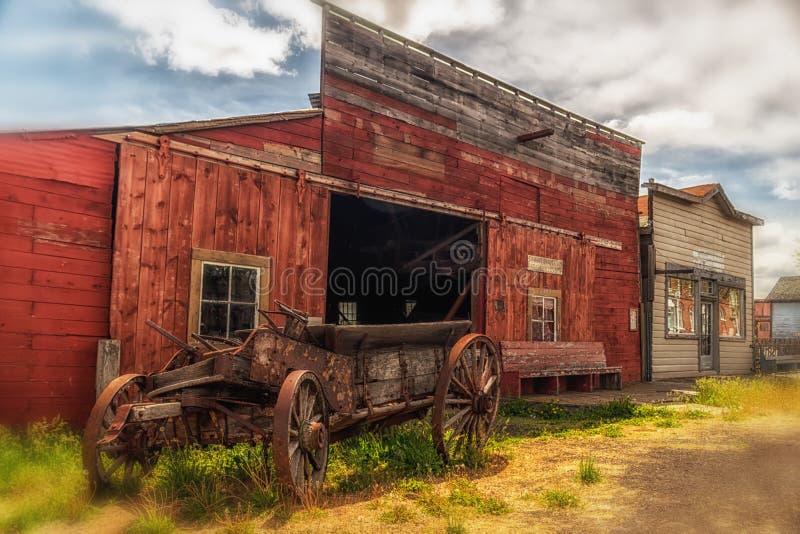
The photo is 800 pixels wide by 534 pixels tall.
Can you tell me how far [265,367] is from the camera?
4301 millimetres

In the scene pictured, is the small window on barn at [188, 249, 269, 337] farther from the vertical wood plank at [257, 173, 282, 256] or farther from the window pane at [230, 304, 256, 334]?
the vertical wood plank at [257, 173, 282, 256]

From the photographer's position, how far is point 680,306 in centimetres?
1656

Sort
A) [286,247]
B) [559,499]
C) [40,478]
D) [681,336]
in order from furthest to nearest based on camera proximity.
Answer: [681,336]
[286,247]
[40,478]
[559,499]

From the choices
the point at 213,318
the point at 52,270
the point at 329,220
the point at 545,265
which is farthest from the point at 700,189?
the point at 52,270

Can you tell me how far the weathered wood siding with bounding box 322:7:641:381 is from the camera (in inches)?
364

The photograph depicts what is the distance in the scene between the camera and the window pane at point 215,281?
7414 mm

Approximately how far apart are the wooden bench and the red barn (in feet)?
0.98

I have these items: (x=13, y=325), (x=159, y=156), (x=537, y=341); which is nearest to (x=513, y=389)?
(x=537, y=341)

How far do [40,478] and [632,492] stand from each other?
15.7ft

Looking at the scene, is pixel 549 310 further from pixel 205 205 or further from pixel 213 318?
pixel 205 205

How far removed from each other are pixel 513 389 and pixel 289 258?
5.23 metres

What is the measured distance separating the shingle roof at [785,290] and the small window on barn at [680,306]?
110 feet

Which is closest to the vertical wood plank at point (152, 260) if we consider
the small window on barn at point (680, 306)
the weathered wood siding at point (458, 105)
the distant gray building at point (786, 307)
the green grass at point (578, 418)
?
the weathered wood siding at point (458, 105)

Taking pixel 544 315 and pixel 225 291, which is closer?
pixel 225 291
